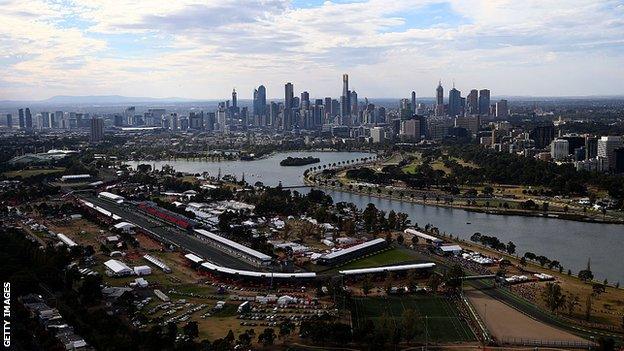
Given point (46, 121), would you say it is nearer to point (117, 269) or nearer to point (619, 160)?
point (619, 160)

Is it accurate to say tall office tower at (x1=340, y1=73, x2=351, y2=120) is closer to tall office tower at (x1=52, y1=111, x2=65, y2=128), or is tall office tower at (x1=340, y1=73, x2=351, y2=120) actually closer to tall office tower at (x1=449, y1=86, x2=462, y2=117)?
tall office tower at (x1=449, y1=86, x2=462, y2=117)

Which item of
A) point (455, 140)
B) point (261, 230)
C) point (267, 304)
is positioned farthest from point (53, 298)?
point (455, 140)

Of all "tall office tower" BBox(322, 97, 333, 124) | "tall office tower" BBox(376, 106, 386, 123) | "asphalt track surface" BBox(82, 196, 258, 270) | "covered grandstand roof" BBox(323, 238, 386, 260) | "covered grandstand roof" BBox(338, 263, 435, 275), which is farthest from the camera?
"tall office tower" BBox(322, 97, 333, 124)

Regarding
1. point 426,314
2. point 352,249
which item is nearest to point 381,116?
point 352,249

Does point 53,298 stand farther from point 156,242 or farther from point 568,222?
point 568,222

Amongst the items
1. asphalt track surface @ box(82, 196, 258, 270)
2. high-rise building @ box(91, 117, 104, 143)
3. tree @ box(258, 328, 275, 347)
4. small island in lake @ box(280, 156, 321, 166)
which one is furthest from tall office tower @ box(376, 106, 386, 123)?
tree @ box(258, 328, 275, 347)

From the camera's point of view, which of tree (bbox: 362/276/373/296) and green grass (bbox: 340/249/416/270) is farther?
green grass (bbox: 340/249/416/270)

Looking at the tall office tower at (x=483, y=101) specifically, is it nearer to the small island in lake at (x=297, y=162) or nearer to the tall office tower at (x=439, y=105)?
the tall office tower at (x=439, y=105)

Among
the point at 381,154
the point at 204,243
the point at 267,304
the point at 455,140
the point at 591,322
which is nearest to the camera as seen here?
the point at 591,322
